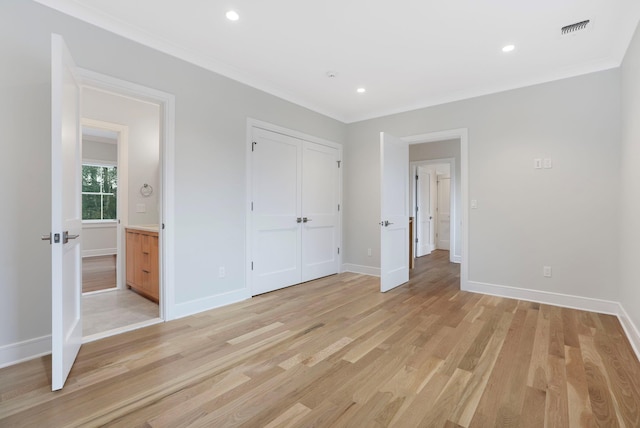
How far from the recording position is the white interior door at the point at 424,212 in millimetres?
6930

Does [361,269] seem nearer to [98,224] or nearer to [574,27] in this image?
[574,27]

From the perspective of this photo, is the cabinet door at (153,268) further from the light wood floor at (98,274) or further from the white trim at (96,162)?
the white trim at (96,162)

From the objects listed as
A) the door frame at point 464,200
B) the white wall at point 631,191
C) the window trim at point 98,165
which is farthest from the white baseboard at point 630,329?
the window trim at point 98,165

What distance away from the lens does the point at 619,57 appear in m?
2.93

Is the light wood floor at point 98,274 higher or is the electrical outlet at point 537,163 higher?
the electrical outlet at point 537,163

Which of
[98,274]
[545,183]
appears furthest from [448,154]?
[98,274]

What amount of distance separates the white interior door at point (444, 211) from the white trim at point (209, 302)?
606 centimetres

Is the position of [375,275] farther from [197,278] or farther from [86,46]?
[86,46]

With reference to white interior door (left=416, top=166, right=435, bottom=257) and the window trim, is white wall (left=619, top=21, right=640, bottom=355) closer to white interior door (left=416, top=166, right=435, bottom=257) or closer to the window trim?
white interior door (left=416, top=166, right=435, bottom=257)

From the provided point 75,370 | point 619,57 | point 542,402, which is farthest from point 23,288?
point 619,57

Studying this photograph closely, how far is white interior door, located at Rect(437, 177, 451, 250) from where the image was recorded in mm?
8008

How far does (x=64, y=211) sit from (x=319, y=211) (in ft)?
10.5

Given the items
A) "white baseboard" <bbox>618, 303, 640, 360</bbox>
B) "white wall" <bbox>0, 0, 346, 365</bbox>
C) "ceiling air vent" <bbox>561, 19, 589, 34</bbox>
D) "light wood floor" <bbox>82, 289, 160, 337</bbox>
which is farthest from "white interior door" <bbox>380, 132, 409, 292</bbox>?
"light wood floor" <bbox>82, 289, 160, 337</bbox>

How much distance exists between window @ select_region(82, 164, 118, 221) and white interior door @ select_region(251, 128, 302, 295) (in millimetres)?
6040
